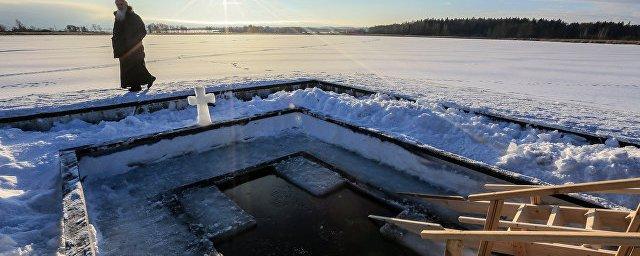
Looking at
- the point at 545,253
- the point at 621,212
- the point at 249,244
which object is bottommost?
the point at 249,244

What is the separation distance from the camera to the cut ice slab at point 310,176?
3.94 metres

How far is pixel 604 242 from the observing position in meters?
1.45

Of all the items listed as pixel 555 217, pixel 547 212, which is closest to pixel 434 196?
pixel 547 212

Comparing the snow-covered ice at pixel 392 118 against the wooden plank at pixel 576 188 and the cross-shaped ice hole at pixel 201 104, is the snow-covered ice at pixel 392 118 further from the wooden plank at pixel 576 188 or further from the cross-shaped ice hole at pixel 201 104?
the wooden plank at pixel 576 188

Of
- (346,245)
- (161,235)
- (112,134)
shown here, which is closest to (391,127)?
(346,245)

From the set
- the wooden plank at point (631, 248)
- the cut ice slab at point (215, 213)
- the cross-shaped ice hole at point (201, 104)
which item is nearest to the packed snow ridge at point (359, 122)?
the cross-shaped ice hole at point (201, 104)

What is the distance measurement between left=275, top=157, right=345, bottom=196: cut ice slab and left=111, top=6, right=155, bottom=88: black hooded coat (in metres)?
4.56

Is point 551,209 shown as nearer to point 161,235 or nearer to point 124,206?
point 161,235

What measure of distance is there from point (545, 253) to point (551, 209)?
0.54 m

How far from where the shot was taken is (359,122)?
19.0ft

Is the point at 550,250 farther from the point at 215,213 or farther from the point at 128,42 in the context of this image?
the point at 128,42

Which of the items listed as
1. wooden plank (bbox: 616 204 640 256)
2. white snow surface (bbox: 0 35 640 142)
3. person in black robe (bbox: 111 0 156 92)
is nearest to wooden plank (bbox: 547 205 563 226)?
wooden plank (bbox: 616 204 640 256)

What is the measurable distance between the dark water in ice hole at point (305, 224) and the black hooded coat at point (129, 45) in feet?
15.3

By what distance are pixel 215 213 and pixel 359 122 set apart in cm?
306
